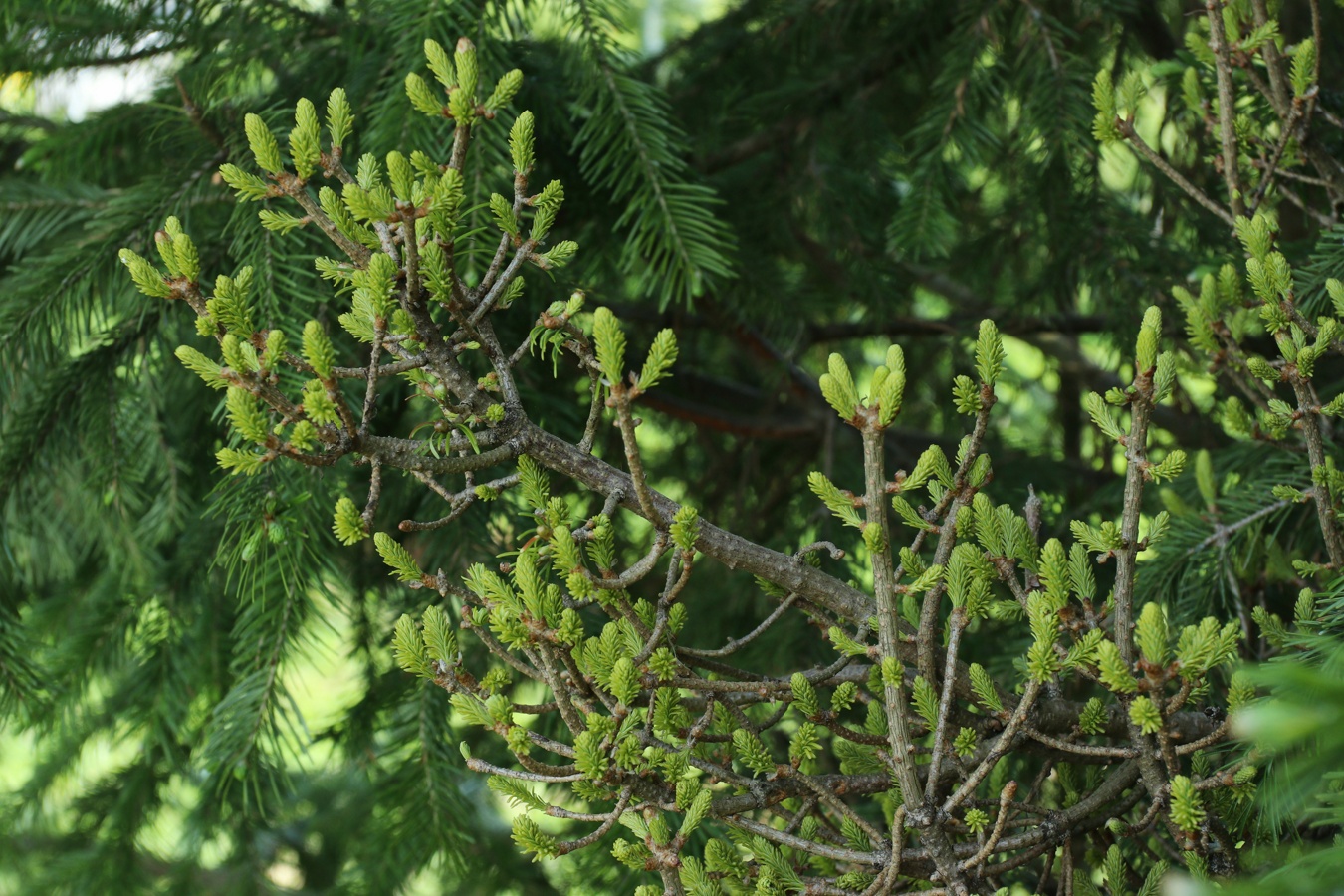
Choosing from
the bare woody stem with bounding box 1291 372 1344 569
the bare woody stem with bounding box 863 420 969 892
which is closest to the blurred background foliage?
the bare woody stem with bounding box 1291 372 1344 569

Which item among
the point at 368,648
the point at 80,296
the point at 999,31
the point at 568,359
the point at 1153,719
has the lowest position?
the point at 368,648

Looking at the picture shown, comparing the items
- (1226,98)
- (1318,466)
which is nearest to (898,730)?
(1318,466)

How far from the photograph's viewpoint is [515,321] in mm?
1269

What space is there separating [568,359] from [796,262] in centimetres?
85

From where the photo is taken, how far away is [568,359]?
1.53 m

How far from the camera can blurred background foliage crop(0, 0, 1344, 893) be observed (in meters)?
1.14

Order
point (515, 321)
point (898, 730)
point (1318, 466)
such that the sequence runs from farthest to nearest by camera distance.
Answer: point (515, 321) < point (1318, 466) < point (898, 730)

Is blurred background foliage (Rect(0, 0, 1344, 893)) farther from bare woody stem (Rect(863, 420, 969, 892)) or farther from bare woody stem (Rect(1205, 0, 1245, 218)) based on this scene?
bare woody stem (Rect(863, 420, 969, 892))

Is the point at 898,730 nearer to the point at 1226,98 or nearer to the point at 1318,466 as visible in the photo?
the point at 1318,466

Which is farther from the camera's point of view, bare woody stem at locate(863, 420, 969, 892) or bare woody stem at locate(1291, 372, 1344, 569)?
bare woody stem at locate(1291, 372, 1344, 569)

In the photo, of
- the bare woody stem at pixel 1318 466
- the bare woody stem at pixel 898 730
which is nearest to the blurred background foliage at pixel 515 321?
the bare woody stem at pixel 1318 466

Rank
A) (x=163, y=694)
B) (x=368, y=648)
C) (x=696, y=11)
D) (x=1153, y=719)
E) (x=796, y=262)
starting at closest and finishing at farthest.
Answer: (x=1153, y=719) → (x=163, y=694) → (x=368, y=648) → (x=796, y=262) → (x=696, y=11)

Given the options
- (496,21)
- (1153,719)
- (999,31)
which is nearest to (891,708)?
(1153,719)

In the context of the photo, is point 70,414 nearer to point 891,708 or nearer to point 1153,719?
point 891,708
